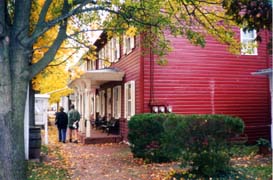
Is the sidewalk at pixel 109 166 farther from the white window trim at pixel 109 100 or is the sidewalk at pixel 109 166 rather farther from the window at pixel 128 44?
the white window trim at pixel 109 100

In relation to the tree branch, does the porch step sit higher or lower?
lower

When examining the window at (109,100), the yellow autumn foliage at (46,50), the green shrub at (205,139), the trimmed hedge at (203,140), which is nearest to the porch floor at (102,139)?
the yellow autumn foliage at (46,50)

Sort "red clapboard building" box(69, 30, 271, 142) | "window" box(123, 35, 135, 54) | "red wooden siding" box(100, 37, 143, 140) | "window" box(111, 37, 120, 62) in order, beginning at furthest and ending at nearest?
"window" box(111, 37, 120, 62)
"window" box(123, 35, 135, 54)
"red wooden siding" box(100, 37, 143, 140)
"red clapboard building" box(69, 30, 271, 142)

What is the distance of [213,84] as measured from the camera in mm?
15273

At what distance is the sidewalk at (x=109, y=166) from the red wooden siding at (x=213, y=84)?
9.33ft

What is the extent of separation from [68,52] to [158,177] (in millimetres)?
8274

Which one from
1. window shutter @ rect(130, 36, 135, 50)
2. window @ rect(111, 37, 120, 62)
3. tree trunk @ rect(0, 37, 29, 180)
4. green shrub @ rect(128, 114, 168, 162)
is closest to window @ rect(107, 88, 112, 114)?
window @ rect(111, 37, 120, 62)

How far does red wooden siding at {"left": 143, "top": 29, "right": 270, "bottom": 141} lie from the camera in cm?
1452

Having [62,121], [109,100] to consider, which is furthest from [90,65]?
[62,121]

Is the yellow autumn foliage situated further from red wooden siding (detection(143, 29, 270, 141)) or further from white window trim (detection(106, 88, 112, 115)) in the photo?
white window trim (detection(106, 88, 112, 115))

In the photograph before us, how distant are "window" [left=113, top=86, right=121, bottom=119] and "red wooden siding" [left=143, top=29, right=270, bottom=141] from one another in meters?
4.60

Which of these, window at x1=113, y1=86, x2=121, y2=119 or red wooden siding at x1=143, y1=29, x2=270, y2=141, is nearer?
red wooden siding at x1=143, y1=29, x2=270, y2=141

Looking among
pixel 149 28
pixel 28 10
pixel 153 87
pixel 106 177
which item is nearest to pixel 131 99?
pixel 153 87

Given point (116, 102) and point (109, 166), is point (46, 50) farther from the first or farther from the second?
point (116, 102)
